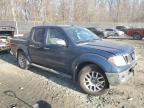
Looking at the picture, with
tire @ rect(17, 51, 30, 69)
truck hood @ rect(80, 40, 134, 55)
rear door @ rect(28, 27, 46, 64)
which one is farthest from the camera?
tire @ rect(17, 51, 30, 69)

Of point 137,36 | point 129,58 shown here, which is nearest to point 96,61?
point 129,58

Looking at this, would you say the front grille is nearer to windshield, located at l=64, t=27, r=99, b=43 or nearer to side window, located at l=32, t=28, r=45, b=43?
windshield, located at l=64, t=27, r=99, b=43

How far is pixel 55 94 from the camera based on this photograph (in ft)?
18.5

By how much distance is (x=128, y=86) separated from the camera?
6.04 metres

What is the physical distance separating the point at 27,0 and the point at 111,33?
80.6 feet

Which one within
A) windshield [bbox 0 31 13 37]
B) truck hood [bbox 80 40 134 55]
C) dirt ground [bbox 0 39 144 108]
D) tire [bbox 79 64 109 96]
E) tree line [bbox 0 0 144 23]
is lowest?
dirt ground [bbox 0 39 144 108]

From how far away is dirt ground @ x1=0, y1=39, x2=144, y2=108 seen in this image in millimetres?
4992

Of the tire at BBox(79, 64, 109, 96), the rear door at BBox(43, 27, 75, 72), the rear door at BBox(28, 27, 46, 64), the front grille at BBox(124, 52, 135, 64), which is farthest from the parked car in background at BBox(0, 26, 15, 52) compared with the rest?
the front grille at BBox(124, 52, 135, 64)

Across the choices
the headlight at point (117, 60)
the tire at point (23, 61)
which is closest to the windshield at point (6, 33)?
the tire at point (23, 61)

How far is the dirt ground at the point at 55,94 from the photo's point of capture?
197 inches

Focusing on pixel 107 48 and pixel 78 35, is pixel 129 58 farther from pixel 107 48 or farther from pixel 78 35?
pixel 78 35

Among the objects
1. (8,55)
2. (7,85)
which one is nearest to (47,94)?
(7,85)

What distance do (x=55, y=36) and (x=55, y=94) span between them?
5.89ft

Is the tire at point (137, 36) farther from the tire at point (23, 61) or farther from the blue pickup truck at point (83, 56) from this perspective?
the blue pickup truck at point (83, 56)
